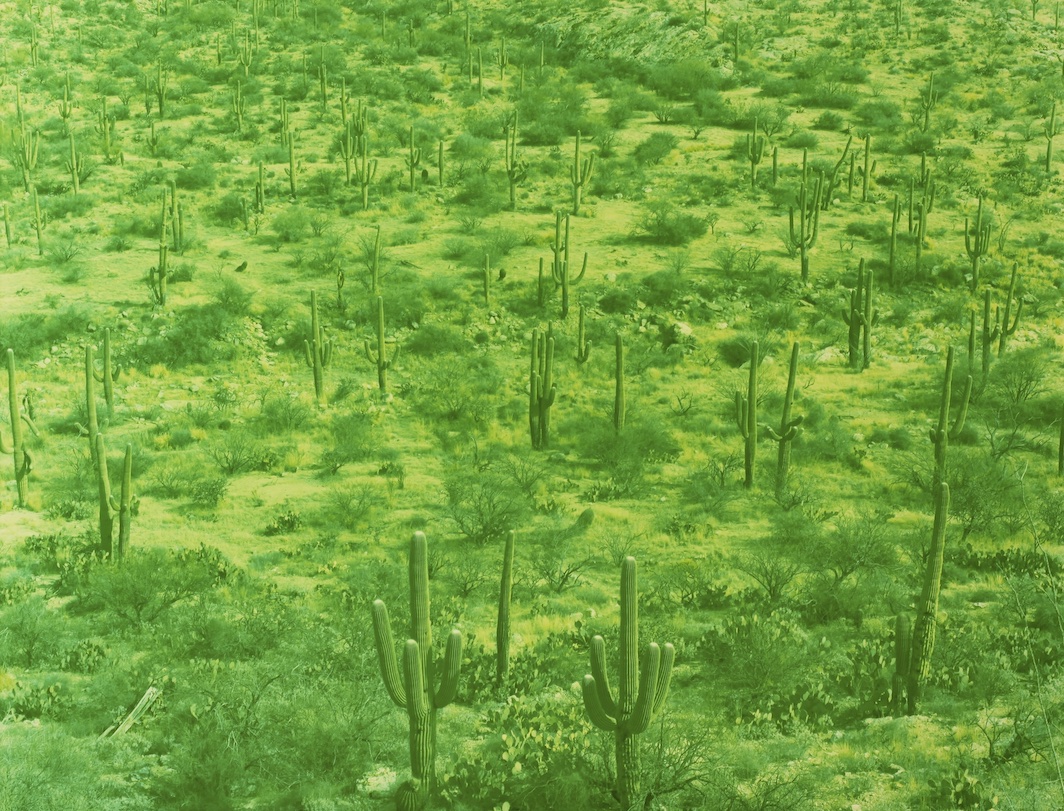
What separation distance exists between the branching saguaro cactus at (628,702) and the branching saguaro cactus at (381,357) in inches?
533

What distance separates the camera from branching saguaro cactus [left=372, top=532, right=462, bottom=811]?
897 cm

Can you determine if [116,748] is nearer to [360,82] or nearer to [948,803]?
[948,803]

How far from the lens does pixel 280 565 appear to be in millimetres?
14797

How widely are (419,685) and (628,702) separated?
1.71 meters

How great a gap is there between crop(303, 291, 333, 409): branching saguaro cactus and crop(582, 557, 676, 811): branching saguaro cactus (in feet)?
43.6

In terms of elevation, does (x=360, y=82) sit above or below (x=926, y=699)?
above

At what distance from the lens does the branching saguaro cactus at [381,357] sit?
21641mm

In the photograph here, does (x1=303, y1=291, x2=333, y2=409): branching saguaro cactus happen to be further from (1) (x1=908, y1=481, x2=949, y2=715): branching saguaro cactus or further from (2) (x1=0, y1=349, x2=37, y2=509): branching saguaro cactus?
(1) (x1=908, y1=481, x2=949, y2=715): branching saguaro cactus

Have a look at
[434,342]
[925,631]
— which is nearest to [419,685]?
[925,631]

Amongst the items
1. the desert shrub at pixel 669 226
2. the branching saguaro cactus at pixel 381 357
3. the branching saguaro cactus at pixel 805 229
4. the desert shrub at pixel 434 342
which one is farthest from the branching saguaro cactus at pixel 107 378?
the branching saguaro cactus at pixel 805 229

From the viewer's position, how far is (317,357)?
21.4 m

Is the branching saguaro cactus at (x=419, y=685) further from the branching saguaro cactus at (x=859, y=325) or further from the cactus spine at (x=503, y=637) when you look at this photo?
the branching saguaro cactus at (x=859, y=325)

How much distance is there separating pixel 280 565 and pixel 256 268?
13.6 meters

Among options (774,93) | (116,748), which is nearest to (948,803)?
(116,748)
